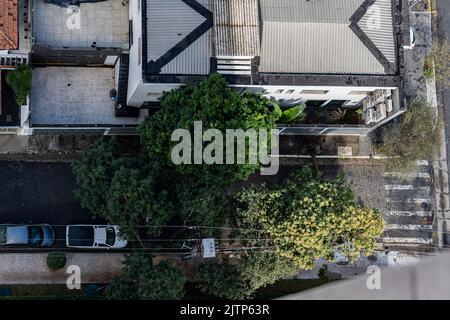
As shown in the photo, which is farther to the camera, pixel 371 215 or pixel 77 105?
pixel 77 105

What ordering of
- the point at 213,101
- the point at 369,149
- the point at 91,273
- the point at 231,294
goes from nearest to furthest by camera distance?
the point at 213,101, the point at 231,294, the point at 91,273, the point at 369,149

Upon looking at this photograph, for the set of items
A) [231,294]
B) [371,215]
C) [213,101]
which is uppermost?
[213,101]

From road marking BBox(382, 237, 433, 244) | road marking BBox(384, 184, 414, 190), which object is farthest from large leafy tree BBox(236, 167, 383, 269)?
road marking BBox(384, 184, 414, 190)

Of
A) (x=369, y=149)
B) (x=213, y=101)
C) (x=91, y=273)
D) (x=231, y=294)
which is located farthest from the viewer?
(x=369, y=149)

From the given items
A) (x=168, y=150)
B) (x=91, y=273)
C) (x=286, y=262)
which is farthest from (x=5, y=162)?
(x=286, y=262)

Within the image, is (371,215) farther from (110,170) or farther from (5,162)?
(5,162)

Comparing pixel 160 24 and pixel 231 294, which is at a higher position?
pixel 160 24

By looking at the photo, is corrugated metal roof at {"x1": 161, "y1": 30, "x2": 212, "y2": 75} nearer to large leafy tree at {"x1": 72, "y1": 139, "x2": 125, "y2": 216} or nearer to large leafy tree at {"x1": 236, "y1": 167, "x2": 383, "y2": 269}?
large leafy tree at {"x1": 72, "y1": 139, "x2": 125, "y2": 216}
